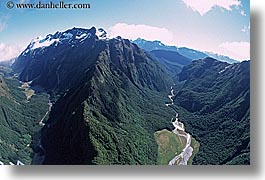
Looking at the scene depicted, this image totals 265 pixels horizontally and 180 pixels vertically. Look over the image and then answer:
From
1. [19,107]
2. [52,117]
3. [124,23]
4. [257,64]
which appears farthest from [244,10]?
[19,107]

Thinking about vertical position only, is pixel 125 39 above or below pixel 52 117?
above

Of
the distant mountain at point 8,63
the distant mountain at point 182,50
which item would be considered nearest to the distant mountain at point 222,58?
the distant mountain at point 182,50

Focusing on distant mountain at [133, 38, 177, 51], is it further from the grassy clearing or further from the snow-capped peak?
the grassy clearing

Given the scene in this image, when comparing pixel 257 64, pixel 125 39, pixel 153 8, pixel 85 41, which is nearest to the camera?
pixel 257 64

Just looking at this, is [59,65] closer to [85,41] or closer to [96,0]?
[85,41]

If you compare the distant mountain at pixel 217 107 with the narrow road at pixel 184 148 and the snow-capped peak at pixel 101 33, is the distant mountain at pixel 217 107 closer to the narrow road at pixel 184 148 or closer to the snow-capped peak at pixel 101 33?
the narrow road at pixel 184 148

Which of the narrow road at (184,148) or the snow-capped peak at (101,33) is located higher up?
the snow-capped peak at (101,33)

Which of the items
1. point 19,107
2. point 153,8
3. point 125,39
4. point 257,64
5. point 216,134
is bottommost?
point 216,134
